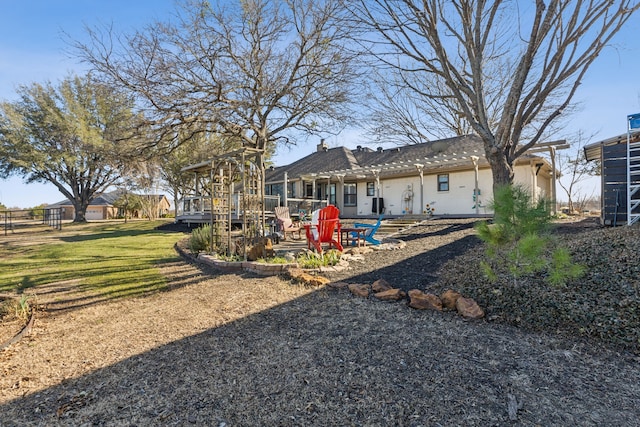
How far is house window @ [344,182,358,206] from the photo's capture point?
20016mm

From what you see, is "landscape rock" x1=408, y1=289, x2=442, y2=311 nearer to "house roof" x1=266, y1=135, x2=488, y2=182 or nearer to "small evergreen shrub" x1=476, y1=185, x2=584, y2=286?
"small evergreen shrub" x1=476, y1=185, x2=584, y2=286

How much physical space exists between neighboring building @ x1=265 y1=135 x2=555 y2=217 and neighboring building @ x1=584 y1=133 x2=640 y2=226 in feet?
11.4

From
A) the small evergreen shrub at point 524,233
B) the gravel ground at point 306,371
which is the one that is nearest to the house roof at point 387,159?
the small evergreen shrub at point 524,233

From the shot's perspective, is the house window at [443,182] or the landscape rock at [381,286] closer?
the landscape rock at [381,286]

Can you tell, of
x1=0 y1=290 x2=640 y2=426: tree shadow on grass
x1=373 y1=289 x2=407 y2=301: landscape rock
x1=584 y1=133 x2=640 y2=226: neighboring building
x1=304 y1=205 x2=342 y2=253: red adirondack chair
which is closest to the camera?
x1=0 y1=290 x2=640 y2=426: tree shadow on grass

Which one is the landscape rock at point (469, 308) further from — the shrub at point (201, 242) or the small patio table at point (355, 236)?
the shrub at point (201, 242)

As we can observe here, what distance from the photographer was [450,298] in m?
3.71

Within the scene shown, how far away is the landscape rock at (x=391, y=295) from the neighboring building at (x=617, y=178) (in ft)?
21.9

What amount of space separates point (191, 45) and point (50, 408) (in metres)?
10.6

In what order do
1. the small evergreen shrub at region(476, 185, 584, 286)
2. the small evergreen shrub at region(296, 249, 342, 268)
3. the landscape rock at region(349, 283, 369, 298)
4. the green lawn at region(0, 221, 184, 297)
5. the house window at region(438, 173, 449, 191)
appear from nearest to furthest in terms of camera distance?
the small evergreen shrub at region(476, 185, 584, 286) < the landscape rock at region(349, 283, 369, 298) < the green lawn at region(0, 221, 184, 297) < the small evergreen shrub at region(296, 249, 342, 268) < the house window at region(438, 173, 449, 191)

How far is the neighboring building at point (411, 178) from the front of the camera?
1447cm

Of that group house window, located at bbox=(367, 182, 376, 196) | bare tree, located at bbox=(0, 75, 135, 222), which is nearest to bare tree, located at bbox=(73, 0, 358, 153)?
house window, located at bbox=(367, 182, 376, 196)

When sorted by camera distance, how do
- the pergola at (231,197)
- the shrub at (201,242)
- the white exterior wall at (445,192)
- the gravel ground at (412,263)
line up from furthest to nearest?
the white exterior wall at (445,192)
the shrub at (201,242)
the pergola at (231,197)
the gravel ground at (412,263)

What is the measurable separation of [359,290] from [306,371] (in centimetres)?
199
